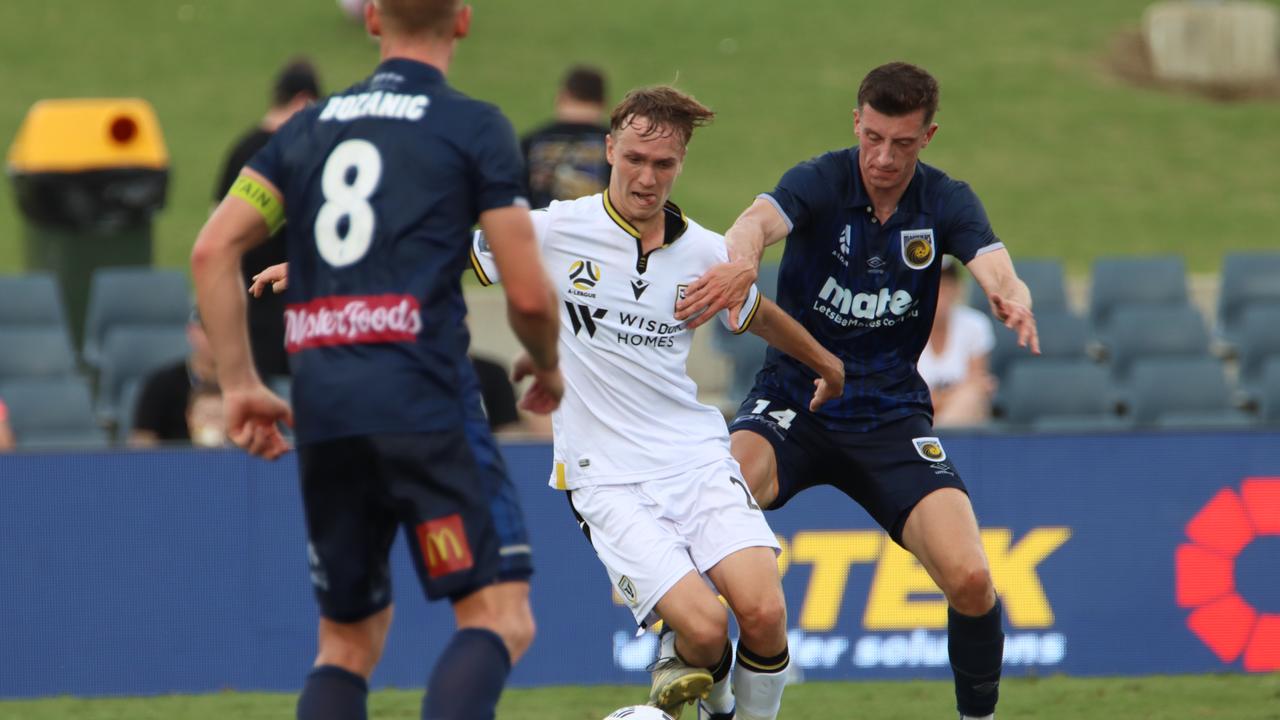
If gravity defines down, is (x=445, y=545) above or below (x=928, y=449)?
above

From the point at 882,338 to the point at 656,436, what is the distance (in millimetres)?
976

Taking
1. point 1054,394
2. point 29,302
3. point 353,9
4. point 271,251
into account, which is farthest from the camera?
point 353,9

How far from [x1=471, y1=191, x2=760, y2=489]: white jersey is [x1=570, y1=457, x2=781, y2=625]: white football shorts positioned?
0.05 metres

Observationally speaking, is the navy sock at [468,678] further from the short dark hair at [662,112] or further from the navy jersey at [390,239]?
the short dark hair at [662,112]

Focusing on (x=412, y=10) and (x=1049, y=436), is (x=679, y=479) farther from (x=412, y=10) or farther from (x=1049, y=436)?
(x=1049, y=436)

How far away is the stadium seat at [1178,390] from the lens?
1061 centimetres

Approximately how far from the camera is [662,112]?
5.38 meters

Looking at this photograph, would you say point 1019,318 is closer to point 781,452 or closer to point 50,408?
point 781,452

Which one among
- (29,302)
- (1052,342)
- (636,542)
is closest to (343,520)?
(636,542)

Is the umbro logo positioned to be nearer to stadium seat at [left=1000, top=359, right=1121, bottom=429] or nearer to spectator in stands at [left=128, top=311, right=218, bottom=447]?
spectator in stands at [left=128, top=311, right=218, bottom=447]

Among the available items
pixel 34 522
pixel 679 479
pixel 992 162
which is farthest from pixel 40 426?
pixel 992 162

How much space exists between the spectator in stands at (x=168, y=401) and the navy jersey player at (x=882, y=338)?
4.14 meters

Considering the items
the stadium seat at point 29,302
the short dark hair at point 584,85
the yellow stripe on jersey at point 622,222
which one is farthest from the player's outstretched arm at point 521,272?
the stadium seat at point 29,302

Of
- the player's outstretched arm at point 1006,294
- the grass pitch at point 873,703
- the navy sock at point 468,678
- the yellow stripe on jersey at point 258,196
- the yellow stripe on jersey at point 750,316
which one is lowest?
the grass pitch at point 873,703
